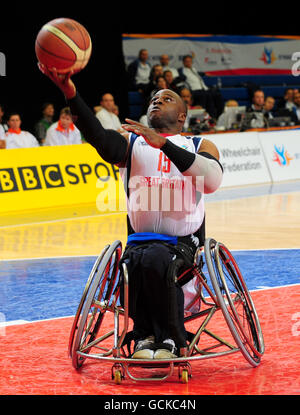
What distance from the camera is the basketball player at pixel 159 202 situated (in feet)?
14.8

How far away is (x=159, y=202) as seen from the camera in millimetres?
4844

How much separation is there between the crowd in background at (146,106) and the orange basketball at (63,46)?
9.07 m

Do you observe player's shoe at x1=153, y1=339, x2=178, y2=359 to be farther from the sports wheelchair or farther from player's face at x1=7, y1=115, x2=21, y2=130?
player's face at x1=7, y1=115, x2=21, y2=130

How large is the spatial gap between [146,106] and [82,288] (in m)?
9.31

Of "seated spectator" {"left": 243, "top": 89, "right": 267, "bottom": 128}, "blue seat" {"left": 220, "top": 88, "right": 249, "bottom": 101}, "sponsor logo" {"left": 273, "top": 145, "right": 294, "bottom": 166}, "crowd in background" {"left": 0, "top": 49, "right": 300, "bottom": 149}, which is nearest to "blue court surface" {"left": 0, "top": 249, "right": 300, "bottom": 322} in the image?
"crowd in background" {"left": 0, "top": 49, "right": 300, "bottom": 149}

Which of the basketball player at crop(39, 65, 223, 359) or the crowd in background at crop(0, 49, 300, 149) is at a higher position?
the basketball player at crop(39, 65, 223, 359)

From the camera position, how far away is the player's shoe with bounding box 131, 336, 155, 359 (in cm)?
453

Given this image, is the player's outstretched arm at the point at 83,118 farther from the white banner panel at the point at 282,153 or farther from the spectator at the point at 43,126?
the white banner panel at the point at 282,153

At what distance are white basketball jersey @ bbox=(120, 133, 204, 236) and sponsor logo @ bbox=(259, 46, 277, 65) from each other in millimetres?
18706

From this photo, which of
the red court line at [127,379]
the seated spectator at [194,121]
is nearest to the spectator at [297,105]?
the seated spectator at [194,121]

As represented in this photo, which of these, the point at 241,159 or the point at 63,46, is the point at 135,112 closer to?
the point at 241,159

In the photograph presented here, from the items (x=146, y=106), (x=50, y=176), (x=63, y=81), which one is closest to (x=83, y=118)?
(x=63, y=81)
